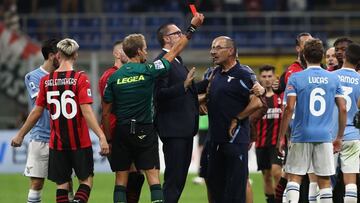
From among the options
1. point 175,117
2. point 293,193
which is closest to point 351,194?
point 293,193

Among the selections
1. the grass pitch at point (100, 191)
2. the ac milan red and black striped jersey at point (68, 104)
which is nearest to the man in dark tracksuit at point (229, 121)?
the ac milan red and black striped jersey at point (68, 104)

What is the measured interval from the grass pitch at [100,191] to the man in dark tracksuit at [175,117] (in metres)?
4.61

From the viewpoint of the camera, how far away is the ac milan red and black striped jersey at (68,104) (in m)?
12.7

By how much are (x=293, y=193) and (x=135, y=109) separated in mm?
2246

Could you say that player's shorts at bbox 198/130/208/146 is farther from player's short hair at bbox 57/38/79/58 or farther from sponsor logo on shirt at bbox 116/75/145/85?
player's short hair at bbox 57/38/79/58

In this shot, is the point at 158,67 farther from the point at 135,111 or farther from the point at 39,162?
the point at 39,162

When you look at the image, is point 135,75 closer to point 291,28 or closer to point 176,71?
point 176,71

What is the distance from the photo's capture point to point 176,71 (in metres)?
13.4

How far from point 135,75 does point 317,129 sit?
94.0 inches

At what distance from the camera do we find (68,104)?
1277 centimetres

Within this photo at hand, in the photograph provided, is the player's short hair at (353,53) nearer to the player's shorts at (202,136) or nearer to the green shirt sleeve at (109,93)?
the green shirt sleeve at (109,93)

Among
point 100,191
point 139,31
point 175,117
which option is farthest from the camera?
point 139,31

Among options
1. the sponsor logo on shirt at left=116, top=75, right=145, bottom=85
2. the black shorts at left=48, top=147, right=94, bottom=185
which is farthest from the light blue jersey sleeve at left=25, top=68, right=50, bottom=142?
the sponsor logo on shirt at left=116, top=75, right=145, bottom=85

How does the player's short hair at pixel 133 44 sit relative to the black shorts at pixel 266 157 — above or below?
above
